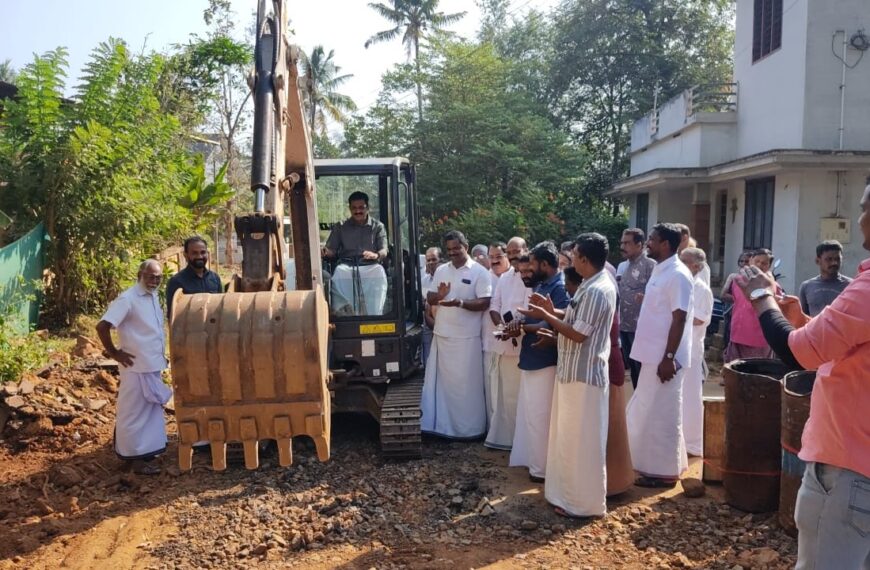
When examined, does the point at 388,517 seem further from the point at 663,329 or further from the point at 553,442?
the point at 663,329

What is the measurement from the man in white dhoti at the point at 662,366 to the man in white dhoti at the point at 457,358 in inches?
67.0

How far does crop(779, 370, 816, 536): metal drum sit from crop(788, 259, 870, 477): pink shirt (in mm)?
1696

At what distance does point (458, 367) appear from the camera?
6922mm

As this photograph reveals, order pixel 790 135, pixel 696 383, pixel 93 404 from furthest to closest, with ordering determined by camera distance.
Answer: pixel 790 135, pixel 93 404, pixel 696 383

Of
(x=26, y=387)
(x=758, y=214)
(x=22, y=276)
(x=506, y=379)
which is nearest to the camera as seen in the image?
(x=506, y=379)

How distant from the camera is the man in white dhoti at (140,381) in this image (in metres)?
6.03

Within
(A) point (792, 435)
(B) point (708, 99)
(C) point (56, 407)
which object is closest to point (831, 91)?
(B) point (708, 99)

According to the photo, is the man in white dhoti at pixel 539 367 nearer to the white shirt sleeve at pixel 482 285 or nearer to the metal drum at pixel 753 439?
the white shirt sleeve at pixel 482 285

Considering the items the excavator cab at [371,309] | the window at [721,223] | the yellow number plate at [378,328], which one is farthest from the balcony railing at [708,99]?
the yellow number plate at [378,328]

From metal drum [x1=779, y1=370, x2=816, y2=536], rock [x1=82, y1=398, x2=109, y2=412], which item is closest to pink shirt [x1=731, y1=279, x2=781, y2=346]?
metal drum [x1=779, y1=370, x2=816, y2=536]

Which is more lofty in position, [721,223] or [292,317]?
[721,223]

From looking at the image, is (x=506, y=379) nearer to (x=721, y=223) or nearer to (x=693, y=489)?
(x=693, y=489)

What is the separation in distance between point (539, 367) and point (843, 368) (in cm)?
304

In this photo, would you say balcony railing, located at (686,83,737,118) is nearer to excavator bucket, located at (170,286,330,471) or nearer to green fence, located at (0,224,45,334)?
green fence, located at (0,224,45,334)
